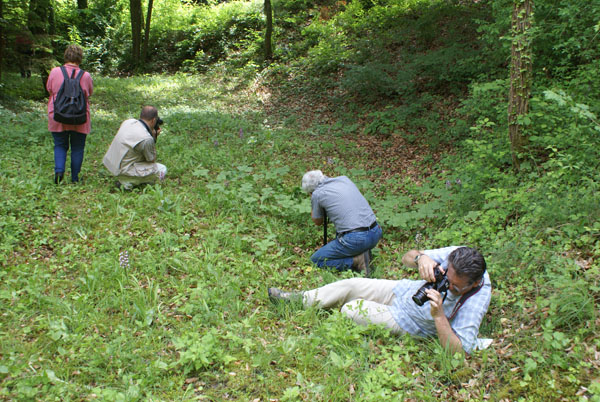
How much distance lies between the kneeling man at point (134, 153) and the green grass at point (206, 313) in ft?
0.95

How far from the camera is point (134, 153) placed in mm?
5898

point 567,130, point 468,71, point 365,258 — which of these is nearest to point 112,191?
point 365,258

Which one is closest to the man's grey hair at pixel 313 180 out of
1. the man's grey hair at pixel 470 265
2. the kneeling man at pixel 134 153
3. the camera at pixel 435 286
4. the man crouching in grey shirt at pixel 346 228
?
the man crouching in grey shirt at pixel 346 228

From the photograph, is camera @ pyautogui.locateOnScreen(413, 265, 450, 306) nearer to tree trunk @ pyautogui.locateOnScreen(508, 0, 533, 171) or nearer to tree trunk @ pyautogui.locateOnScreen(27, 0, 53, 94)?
tree trunk @ pyautogui.locateOnScreen(508, 0, 533, 171)

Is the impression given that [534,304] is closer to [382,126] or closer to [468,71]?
[382,126]

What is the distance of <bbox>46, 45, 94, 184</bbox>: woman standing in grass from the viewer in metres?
5.59

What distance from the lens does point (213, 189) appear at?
19.9 feet

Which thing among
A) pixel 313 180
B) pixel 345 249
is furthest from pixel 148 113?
pixel 345 249

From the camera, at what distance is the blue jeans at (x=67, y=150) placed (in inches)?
228

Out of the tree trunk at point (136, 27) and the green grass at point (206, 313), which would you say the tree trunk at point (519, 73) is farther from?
the tree trunk at point (136, 27)

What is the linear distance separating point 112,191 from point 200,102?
687 centimetres

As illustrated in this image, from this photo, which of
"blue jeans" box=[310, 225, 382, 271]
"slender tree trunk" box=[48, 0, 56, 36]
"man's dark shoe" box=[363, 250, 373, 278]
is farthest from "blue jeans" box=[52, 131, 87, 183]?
"slender tree trunk" box=[48, 0, 56, 36]

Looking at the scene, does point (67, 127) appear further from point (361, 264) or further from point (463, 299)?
point (463, 299)

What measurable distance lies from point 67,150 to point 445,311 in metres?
5.42
